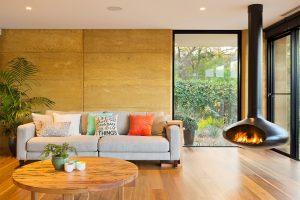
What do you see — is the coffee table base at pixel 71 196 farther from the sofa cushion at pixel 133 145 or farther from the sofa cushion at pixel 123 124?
the sofa cushion at pixel 123 124

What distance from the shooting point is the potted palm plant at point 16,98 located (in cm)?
512

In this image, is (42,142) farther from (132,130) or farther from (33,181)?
(33,181)

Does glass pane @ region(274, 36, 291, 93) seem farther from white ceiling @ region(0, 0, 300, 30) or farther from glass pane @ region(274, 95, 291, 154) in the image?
white ceiling @ region(0, 0, 300, 30)

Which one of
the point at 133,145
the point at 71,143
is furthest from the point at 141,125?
the point at 71,143

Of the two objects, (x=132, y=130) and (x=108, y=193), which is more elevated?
(x=132, y=130)

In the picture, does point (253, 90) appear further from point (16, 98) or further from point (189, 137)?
point (16, 98)

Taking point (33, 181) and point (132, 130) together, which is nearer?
point (33, 181)

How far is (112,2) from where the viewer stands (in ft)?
13.3

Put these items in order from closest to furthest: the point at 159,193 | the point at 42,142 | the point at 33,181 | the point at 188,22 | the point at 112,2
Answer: the point at 33,181
the point at 159,193
the point at 112,2
the point at 42,142
the point at 188,22

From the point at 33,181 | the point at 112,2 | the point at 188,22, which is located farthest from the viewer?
the point at 188,22

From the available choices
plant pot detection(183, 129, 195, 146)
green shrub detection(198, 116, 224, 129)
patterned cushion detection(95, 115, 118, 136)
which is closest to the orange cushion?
patterned cushion detection(95, 115, 118, 136)

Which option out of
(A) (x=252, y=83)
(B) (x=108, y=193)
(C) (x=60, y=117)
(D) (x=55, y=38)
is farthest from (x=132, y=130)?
(D) (x=55, y=38)

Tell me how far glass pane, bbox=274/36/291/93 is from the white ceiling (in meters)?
0.48

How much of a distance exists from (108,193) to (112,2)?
8.27 feet
